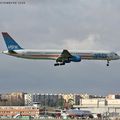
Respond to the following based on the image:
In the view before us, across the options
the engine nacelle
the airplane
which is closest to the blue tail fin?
the airplane

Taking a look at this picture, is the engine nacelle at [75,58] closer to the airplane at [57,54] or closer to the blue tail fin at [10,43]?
the airplane at [57,54]

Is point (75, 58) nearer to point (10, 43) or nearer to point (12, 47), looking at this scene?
point (12, 47)

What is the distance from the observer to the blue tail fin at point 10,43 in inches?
7485

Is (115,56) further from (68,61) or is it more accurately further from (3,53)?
(3,53)

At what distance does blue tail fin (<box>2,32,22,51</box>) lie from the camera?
19012cm

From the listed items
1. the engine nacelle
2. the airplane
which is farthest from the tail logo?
the engine nacelle

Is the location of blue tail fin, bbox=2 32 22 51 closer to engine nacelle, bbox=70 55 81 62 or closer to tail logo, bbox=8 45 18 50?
tail logo, bbox=8 45 18 50

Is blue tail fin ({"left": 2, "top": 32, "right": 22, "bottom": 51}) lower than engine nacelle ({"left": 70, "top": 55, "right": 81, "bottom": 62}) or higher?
higher

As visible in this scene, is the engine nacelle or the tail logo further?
the engine nacelle

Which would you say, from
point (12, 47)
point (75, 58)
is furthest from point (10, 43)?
point (75, 58)

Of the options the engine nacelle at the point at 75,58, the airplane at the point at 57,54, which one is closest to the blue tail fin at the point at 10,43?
the airplane at the point at 57,54

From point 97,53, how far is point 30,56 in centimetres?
2229

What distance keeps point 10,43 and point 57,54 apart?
14332mm

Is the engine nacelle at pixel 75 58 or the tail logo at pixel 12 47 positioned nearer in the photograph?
the tail logo at pixel 12 47
